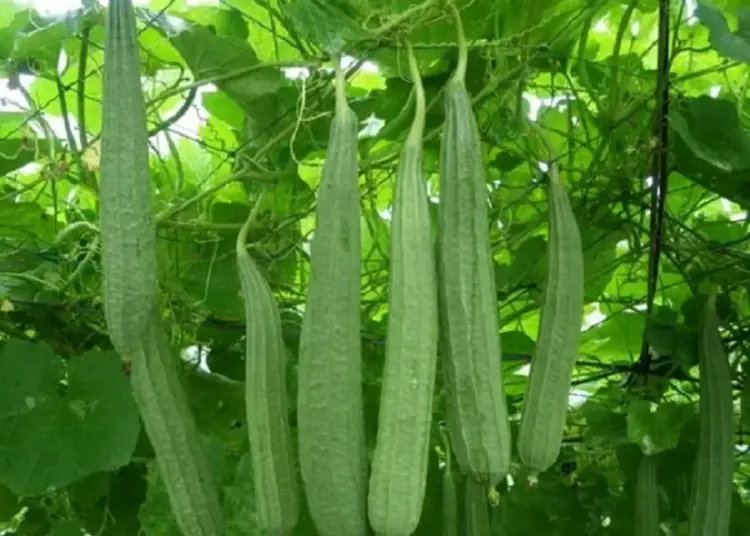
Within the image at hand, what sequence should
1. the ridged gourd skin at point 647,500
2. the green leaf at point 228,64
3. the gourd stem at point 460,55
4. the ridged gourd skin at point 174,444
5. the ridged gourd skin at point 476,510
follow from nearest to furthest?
the gourd stem at point 460,55 → the ridged gourd skin at point 174,444 → the green leaf at point 228,64 → the ridged gourd skin at point 476,510 → the ridged gourd skin at point 647,500

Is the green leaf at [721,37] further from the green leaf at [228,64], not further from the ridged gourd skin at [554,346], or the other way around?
the green leaf at [228,64]

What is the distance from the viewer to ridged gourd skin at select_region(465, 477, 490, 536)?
199 centimetres

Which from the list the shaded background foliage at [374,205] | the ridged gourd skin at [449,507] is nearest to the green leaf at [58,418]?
the shaded background foliage at [374,205]

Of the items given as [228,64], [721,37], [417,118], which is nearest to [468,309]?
[417,118]

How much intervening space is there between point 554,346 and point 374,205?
0.80 m

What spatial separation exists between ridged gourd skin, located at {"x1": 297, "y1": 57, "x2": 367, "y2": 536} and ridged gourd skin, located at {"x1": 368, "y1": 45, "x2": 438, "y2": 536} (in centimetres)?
3

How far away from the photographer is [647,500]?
2137 millimetres

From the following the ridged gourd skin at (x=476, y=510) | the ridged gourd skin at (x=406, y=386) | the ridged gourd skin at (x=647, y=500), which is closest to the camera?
the ridged gourd skin at (x=406, y=386)

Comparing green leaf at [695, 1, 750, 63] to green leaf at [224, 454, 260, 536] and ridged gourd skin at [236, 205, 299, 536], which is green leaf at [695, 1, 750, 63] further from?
green leaf at [224, 454, 260, 536]

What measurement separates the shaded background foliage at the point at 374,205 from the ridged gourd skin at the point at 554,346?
10.8 inches

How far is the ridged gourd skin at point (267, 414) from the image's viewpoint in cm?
156

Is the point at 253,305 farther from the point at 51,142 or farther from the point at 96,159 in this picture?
the point at 51,142

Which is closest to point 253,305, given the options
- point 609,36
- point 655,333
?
point 655,333

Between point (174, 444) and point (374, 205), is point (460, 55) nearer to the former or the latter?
point (174, 444)
